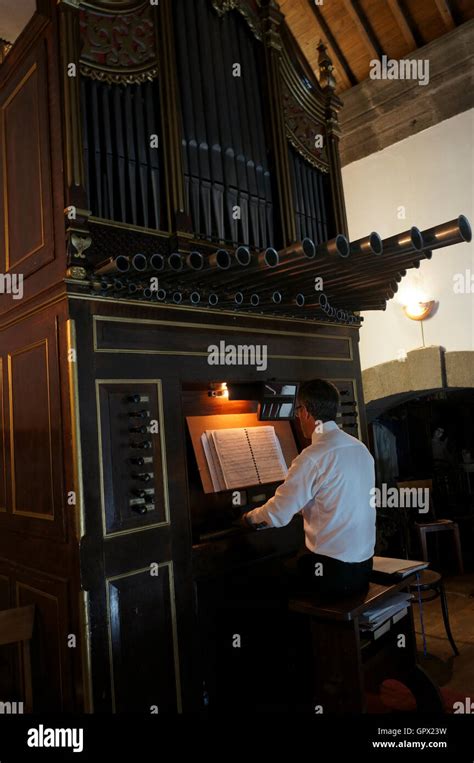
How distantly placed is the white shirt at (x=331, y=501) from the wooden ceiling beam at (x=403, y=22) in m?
5.62

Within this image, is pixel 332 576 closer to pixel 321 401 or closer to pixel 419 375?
pixel 321 401

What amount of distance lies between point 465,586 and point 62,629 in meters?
5.78

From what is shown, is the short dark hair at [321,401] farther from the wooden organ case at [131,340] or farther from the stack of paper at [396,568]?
the stack of paper at [396,568]

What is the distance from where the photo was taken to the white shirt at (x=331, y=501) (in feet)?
11.6

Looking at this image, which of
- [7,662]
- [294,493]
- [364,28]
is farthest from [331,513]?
[364,28]

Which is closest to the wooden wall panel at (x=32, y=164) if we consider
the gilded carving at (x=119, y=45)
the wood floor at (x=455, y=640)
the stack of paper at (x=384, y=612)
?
the gilded carving at (x=119, y=45)

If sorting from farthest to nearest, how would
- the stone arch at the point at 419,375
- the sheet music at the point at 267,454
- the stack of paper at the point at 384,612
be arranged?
1. the stone arch at the point at 419,375
2. the sheet music at the point at 267,454
3. the stack of paper at the point at 384,612

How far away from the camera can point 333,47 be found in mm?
7301

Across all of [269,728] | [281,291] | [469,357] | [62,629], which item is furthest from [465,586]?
[62,629]

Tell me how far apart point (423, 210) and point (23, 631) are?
5.84 meters

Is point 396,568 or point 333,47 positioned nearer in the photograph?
point 396,568

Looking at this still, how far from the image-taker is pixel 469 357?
20.9 feet

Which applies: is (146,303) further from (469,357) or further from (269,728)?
(469,357)

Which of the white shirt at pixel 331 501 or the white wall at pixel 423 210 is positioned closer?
the white shirt at pixel 331 501
